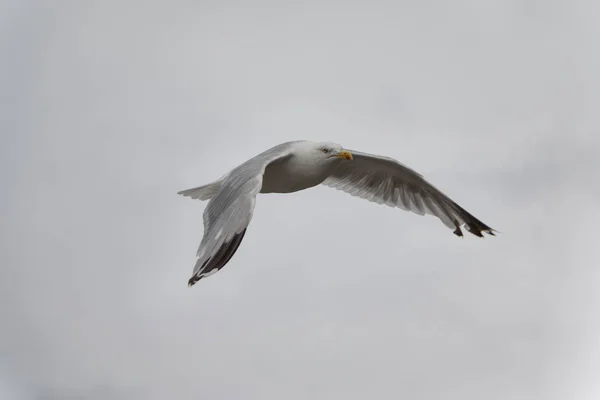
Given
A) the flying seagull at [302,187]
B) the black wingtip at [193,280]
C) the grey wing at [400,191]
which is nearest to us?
the black wingtip at [193,280]

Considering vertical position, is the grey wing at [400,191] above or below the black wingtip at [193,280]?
above

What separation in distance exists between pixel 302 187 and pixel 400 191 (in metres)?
2.00

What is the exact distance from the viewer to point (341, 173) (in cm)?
1165

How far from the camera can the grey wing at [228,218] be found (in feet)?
25.1

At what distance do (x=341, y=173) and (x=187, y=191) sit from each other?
187 cm

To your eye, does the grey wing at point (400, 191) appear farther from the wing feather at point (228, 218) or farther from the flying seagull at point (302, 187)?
the wing feather at point (228, 218)

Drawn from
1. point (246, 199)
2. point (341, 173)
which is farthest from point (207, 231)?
point (341, 173)

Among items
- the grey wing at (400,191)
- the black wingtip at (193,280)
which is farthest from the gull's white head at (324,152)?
the black wingtip at (193,280)

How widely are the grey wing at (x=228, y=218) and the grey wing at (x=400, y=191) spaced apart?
8.18ft

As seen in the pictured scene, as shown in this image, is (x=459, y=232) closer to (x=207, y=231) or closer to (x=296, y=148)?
(x=296, y=148)

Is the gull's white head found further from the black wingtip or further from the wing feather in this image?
the black wingtip

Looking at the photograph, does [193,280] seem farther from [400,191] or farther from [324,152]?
[400,191]

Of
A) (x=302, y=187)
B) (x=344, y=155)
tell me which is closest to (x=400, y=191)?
(x=344, y=155)

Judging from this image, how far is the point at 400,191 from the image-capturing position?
466 inches
